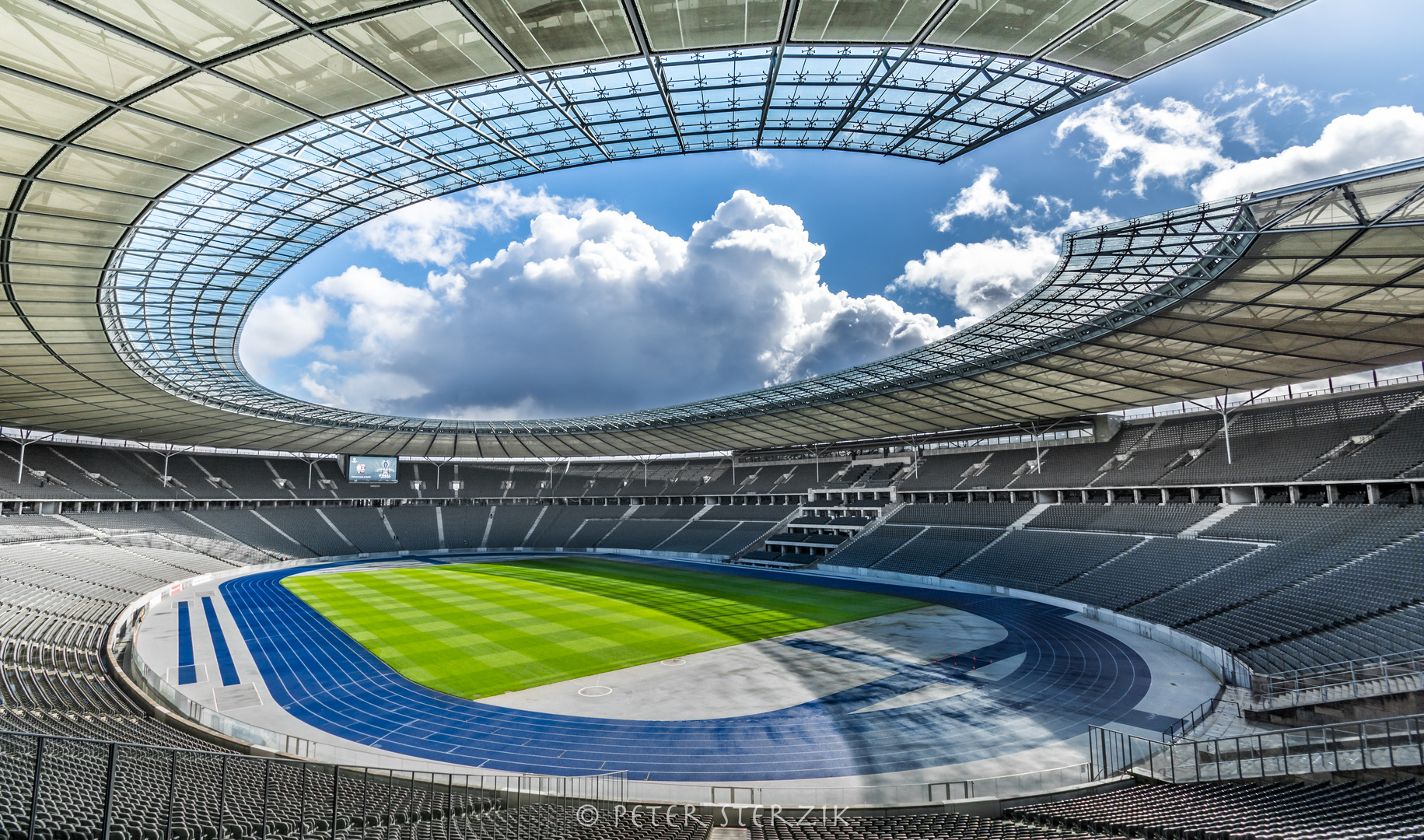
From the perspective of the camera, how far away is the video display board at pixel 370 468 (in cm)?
6844

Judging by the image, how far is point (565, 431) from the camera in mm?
63031

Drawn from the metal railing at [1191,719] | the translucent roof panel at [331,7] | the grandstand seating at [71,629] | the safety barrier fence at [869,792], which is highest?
the translucent roof panel at [331,7]

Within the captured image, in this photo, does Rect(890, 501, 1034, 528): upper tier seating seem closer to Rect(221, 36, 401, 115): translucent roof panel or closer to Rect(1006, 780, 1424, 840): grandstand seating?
Rect(1006, 780, 1424, 840): grandstand seating

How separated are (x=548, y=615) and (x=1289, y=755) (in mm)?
30882

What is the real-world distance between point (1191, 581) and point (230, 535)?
7070 cm

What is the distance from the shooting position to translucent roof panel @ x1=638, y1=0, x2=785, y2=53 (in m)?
10.4

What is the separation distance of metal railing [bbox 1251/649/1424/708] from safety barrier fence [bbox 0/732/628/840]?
18164 millimetres

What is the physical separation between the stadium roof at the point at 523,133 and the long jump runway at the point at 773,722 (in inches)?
539

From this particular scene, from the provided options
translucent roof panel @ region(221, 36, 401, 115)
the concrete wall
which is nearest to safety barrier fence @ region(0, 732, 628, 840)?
translucent roof panel @ region(221, 36, 401, 115)

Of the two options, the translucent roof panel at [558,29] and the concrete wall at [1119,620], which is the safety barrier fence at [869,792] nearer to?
the concrete wall at [1119,620]

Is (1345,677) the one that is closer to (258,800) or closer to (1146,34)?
(1146,34)

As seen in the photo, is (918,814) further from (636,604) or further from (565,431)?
(565,431)

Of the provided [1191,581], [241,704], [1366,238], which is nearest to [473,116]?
[241,704]

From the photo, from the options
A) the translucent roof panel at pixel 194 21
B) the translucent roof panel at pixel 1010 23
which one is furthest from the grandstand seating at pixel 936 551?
the translucent roof panel at pixel 194 21
